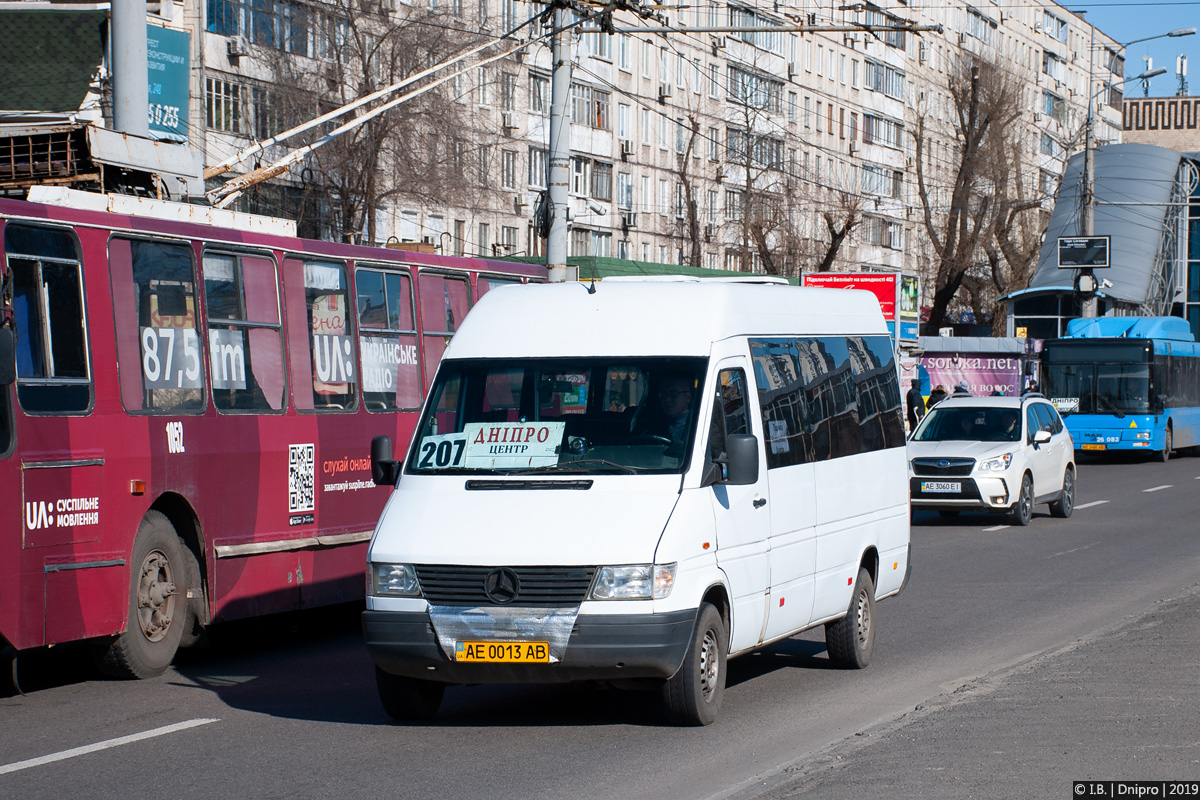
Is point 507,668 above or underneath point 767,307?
underneath

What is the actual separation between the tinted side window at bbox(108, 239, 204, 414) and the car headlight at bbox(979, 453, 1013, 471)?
13641 mm

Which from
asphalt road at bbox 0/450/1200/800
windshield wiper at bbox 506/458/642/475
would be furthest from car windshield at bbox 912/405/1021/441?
windshield wiper at bbox 506/458/642/475

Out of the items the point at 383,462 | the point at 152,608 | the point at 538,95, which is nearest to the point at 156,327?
the point at 152,608

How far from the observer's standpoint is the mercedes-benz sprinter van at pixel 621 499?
26.4 ft

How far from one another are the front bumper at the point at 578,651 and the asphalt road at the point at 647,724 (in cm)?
35

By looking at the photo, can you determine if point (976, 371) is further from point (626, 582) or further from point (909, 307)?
point (626, 582)

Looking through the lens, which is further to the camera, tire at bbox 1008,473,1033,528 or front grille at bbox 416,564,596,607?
tire at bbox 1008,473,1033,528

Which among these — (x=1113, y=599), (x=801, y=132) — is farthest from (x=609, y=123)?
(x=1113, y=599)

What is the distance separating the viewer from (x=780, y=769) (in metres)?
7.46

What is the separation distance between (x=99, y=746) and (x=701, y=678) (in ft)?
9.60

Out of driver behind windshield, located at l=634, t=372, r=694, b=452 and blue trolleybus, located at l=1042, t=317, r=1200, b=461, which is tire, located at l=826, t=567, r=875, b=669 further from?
blue trolleybus, located at l=1042, t=317, r=1200, b=461

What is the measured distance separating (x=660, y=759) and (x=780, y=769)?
2.03 feet

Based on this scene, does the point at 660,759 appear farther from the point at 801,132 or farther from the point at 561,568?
the point at 801,132

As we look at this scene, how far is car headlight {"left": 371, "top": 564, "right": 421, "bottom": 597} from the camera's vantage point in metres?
8.25
